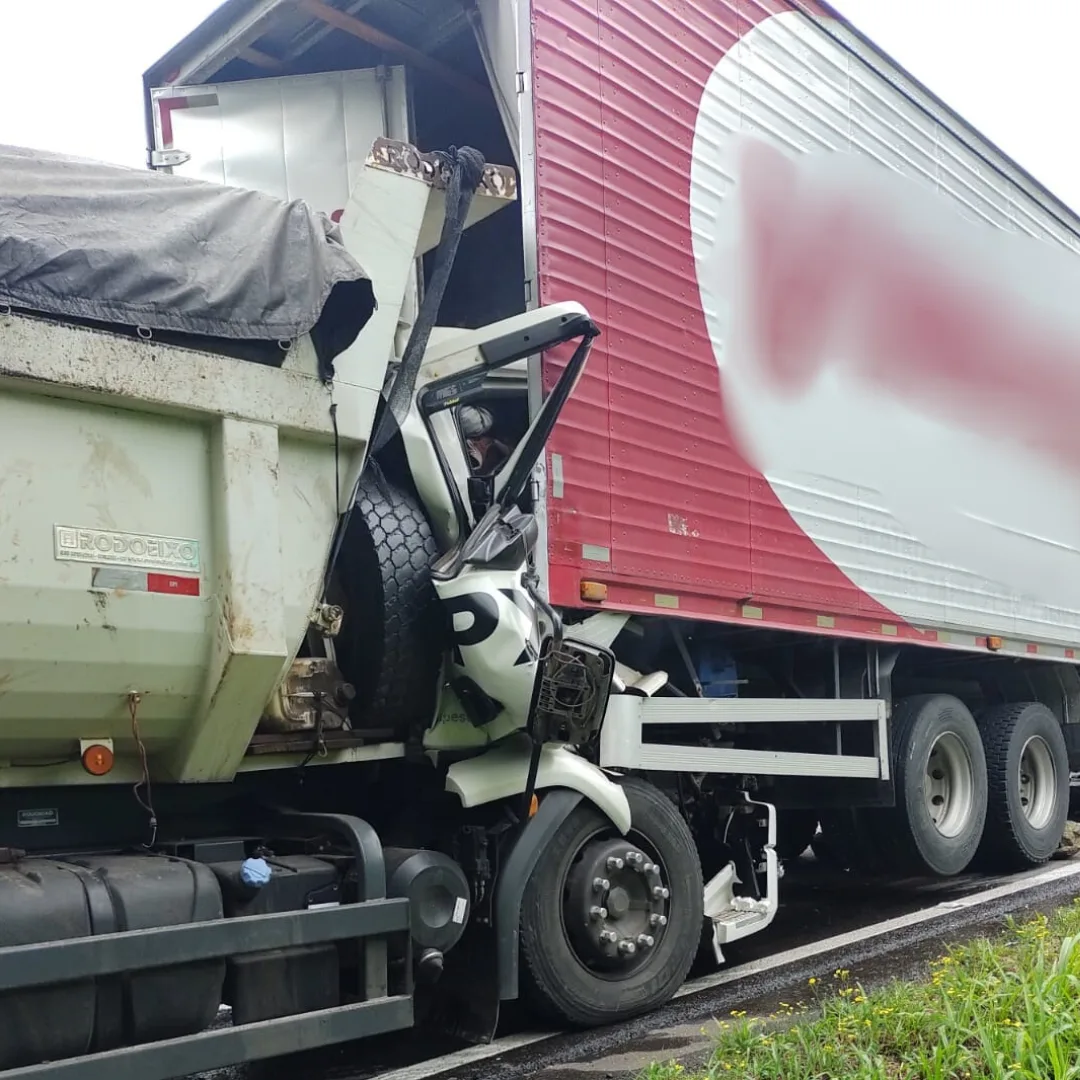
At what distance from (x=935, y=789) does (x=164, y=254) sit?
5707 millimetres

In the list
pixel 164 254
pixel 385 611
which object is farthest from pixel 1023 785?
pixel 164 254

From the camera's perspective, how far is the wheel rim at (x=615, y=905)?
4.39 m

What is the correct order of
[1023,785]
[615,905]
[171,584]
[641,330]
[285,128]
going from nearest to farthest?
[171,584] → [615,905] → [641,330] → [285,128] → [1023,785]

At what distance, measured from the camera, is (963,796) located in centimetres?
760

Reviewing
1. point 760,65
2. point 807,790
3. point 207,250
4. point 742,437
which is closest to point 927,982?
point 807,790

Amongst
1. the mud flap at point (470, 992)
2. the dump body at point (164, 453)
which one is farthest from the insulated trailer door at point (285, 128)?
the mud flap at point (470, 992)

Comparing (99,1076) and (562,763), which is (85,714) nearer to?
(99,1076)

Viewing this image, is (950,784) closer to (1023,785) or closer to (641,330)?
(1023,785)

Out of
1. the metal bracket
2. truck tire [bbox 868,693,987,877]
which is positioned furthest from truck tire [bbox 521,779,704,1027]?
the metal bracket

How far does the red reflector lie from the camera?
3.46 meters

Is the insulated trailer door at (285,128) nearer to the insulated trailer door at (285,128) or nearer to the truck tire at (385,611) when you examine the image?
the insulated trailer door at (285,128)

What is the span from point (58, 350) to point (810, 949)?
426 centimetres

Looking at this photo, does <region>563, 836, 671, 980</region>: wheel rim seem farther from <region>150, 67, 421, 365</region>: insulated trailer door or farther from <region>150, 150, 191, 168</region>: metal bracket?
<region>150, 150, 191, 168</region>: metal bracket

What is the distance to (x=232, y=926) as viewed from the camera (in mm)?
3312
